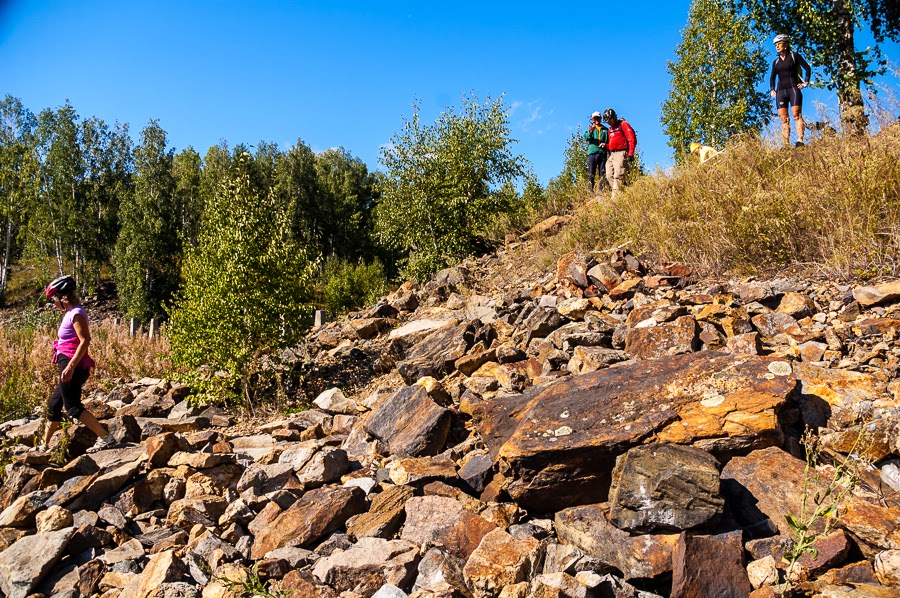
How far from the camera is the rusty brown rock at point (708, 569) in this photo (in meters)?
2.61

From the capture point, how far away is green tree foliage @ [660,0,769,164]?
22159mm

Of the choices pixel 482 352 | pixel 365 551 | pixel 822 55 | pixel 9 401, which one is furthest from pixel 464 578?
pixel 822 55

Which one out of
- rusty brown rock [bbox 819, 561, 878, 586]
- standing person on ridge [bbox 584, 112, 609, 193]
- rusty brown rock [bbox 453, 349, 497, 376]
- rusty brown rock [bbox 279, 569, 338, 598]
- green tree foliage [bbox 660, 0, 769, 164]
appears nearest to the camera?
rusty brown rock [bbox 819, 561, 878, 586]

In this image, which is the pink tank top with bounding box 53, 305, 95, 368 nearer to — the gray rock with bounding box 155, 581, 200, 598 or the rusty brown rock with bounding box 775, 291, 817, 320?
the gray rock with bounding box 155, 581, 200, 598

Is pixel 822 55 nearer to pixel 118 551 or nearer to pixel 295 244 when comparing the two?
pixel 295 244

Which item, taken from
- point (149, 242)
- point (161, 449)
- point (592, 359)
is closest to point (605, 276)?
point (592, 359)

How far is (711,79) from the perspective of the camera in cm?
2261

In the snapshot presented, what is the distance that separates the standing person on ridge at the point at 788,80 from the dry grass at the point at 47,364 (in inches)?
449

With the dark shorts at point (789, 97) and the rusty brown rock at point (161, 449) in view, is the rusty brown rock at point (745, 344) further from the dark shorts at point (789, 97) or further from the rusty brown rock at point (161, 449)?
the dark shorts at point (789, 97)

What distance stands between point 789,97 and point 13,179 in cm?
4224

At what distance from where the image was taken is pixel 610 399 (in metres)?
3.75

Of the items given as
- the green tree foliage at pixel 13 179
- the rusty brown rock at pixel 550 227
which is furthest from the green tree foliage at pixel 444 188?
the green tree foliage at pixel 13 179

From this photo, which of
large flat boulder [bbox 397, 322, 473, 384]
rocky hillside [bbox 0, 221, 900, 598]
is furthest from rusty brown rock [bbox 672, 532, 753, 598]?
large flat boulder [bbox 397, 322, 473, 384]

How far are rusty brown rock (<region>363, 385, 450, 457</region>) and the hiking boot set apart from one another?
2699 mm
